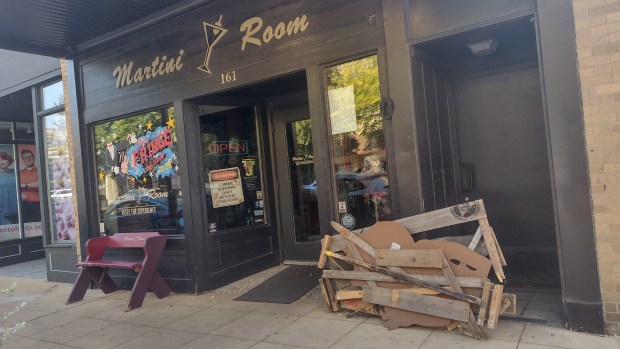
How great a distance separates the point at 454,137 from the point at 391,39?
145cm

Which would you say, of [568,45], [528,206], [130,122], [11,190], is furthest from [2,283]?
[568,45]

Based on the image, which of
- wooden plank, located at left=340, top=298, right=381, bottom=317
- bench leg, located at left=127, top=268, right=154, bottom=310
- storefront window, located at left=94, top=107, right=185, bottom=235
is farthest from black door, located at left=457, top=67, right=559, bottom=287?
bench leg, located at left=127, top=268, right=154, bottom=310

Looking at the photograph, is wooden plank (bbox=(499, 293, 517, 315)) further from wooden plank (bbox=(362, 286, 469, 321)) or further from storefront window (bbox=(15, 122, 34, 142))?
storefront window (bbox=(15, 122, 34, 142))

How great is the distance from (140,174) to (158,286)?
176 cm

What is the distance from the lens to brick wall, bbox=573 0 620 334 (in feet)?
11.8

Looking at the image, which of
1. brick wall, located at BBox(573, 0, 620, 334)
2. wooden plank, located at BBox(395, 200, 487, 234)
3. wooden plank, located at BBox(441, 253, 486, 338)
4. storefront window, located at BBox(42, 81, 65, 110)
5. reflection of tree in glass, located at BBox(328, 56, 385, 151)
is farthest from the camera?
storefront window, located at BBox(42, 81, 65, 110)

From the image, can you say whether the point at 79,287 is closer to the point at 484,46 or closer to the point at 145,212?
the point at 145,212

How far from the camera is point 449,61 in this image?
5.27 meters

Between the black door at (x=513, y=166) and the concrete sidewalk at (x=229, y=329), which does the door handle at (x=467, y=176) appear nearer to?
the black door at (x=513, y=166)

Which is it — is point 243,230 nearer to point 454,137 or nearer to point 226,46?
point 226,46

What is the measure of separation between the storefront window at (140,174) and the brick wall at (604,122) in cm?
496

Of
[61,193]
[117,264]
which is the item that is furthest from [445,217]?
[61,193]

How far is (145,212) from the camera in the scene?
22.6 feet

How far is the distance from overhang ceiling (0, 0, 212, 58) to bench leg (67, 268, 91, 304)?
3.43m
